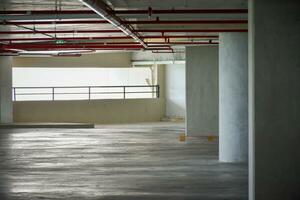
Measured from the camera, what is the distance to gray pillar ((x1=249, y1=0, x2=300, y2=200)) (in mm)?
5598

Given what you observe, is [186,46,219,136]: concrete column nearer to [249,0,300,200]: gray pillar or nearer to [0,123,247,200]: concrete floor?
[0,123,247,200]: concrete floor

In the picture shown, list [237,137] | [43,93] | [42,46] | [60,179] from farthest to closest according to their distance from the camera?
[43,93] < [42,46] < [237,137] < [60,179]

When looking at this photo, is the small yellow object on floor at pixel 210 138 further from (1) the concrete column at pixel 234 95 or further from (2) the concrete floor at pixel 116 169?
(1) the concrete column at pixel 234 95

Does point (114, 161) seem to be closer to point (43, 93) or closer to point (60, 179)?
point (60, 179)

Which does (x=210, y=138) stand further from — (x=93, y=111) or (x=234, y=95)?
(x=93, y=111)

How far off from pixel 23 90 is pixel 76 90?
199 cm

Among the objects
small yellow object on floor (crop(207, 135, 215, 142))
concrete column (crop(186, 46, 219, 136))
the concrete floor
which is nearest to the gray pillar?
the concrete floor

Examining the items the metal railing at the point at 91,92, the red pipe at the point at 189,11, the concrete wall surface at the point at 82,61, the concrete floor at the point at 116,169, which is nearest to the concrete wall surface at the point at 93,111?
the metal railing at the point at 91,92

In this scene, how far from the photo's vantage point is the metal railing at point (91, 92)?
2102 centimetres

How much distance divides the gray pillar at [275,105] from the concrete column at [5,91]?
43.2 feet

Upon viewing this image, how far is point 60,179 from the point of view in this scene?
787cm

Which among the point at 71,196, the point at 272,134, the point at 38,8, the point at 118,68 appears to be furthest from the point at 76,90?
the point at 272,134

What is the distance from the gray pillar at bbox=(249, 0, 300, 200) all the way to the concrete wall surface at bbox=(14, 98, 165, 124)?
14324 millimetres

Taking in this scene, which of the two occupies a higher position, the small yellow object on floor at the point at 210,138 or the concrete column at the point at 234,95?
the concrete column at the point at 234,95
